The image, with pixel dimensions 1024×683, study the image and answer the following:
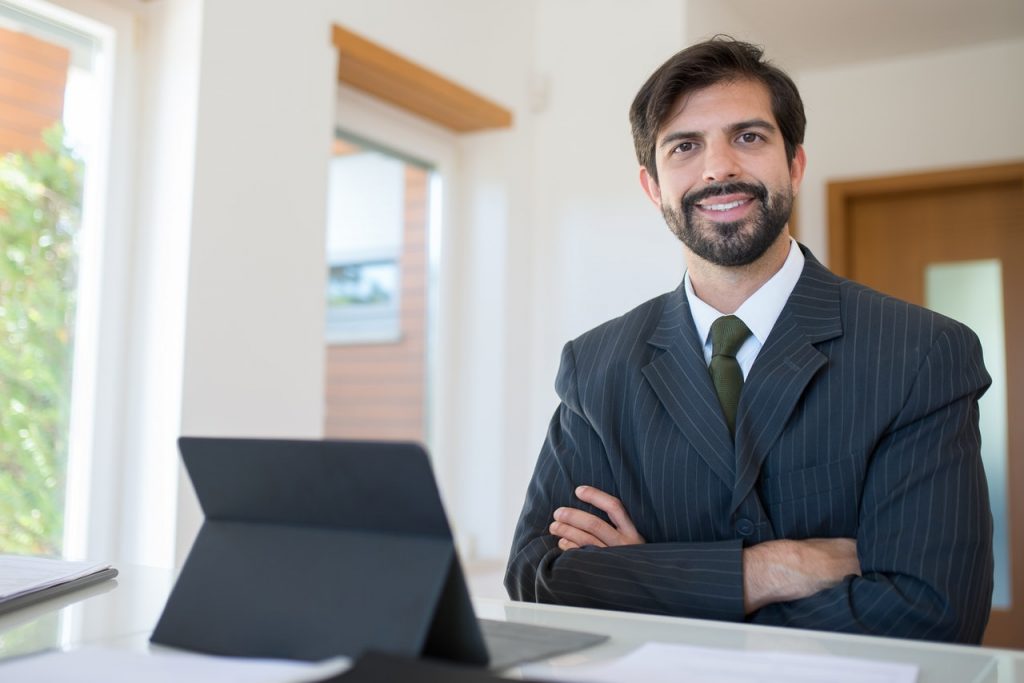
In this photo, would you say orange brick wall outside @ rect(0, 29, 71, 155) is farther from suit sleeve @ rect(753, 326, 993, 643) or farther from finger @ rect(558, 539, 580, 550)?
suit sleeve @ rect(753, 326, 993, 643)

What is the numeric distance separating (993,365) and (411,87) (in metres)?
2.62

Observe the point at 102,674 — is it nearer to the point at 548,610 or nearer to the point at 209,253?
the point at 548,610

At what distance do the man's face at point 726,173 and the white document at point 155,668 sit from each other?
108cm

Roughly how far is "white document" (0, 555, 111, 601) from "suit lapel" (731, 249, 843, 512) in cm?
81

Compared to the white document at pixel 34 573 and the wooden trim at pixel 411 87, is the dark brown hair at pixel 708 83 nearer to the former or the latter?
the white document at pixel 34 573

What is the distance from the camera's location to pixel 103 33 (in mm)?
2428

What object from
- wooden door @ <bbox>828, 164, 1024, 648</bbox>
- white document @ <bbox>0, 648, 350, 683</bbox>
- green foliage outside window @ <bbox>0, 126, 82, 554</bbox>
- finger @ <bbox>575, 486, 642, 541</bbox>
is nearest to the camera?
white document @ <bbox>0, 648, 350, 683</bbox>

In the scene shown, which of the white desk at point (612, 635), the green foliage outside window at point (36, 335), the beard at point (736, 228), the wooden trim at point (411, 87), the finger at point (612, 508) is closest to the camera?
the white desk at point (612, 635)

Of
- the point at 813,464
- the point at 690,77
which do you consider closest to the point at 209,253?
the point at 690,77

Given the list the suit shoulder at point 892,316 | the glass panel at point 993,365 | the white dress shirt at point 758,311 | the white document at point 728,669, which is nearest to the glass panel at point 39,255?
the white dress shirt at point 758,311

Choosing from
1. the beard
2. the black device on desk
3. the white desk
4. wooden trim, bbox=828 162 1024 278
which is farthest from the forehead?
wooden trim, bbox=828 162 1024 278

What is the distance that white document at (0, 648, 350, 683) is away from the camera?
0.63m

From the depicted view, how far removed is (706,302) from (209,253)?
4.36ft

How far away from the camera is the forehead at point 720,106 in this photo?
1627mm
